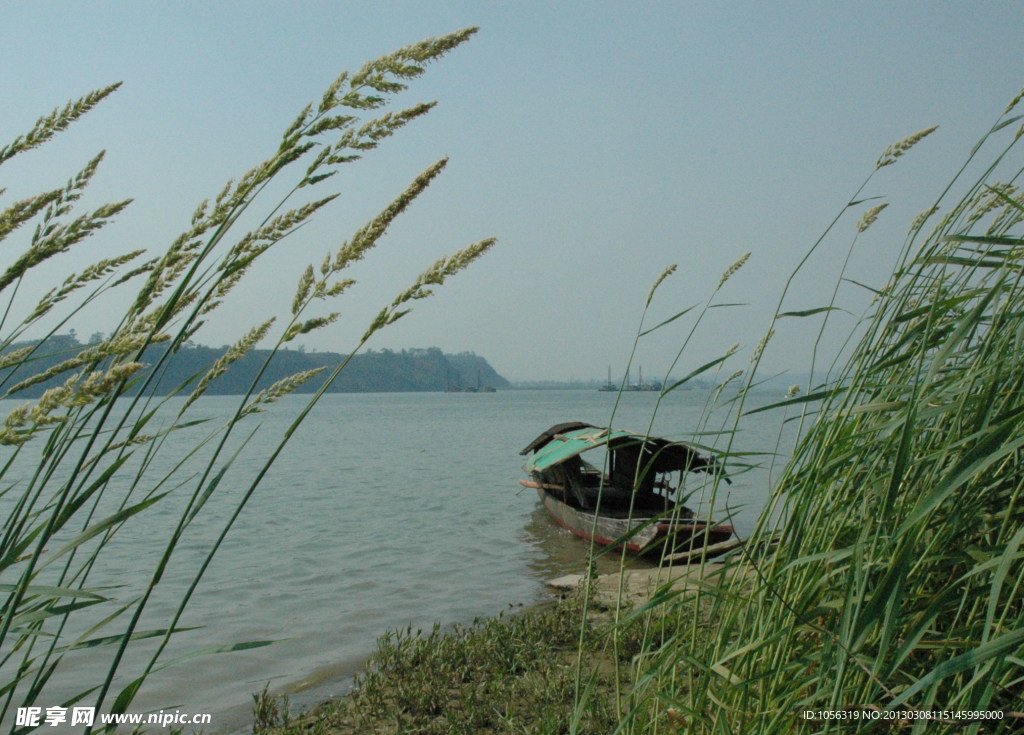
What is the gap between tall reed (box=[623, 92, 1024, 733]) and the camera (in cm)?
184

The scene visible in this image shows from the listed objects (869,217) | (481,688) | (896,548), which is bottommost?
(481,688)

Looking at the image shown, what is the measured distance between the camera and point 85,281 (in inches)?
70.6

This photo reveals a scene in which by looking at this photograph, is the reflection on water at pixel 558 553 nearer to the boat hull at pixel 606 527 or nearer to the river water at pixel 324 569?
the river water at pixel 324 569

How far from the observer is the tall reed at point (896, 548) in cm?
184

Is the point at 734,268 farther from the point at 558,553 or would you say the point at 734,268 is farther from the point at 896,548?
the point at 558,553

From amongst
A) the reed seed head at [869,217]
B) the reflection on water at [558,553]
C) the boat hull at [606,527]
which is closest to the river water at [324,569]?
the reflection on water at [558,553]

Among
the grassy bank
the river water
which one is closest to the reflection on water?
the river water

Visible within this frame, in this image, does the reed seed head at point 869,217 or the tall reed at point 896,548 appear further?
the reed seed head at point 869,217

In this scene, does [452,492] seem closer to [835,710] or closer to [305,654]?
[305,654]

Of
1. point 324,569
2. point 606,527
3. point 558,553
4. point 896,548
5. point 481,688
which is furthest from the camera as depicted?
point 558,553

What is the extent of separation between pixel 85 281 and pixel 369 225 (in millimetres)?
807

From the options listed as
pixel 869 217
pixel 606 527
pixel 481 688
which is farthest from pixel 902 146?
pixel 606 527

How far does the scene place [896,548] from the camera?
6.48ft

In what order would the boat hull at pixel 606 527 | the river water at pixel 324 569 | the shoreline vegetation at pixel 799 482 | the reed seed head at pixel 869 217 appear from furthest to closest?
the boat hull at pixel 606 527, the river water at pixel 324 569, the reed seed head at pixel 869 217, the shoreline vegetation at pixel 799 482
